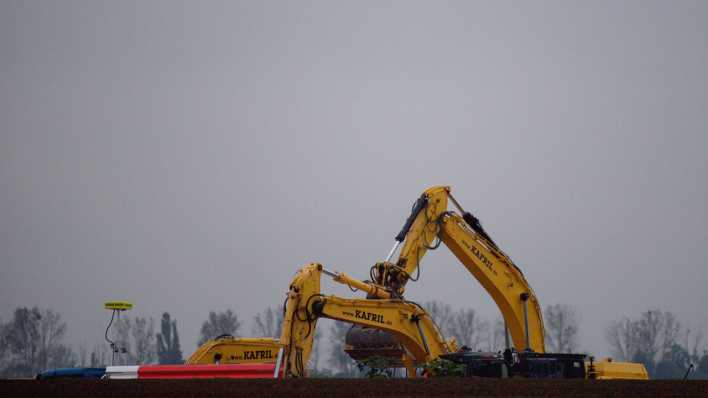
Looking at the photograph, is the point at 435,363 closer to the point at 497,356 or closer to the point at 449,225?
the point at 497,356

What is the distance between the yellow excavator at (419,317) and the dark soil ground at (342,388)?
20.6 ft

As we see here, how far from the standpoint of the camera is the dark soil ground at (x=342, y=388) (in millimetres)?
22297

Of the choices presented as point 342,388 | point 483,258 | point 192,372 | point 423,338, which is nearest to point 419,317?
point 423,338

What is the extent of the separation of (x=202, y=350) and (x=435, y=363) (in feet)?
31.4

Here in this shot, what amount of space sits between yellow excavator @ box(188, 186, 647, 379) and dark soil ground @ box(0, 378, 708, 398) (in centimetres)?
628

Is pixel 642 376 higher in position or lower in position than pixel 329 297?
lower

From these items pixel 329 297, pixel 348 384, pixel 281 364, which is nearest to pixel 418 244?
pixel 329 297

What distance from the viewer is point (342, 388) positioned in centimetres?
2383

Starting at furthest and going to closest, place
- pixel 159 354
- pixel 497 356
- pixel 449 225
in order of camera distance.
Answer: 1. pixel 159 354
2. pixel 449 225
3. pixel 497 356

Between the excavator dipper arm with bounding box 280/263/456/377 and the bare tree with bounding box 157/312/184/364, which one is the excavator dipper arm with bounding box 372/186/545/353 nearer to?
the excavator dipper arm with bounding box 280/263/456/377

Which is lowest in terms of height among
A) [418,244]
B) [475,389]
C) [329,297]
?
[475,389]

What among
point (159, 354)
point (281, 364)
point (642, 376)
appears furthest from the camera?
point (159, 354)

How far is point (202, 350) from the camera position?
3797cm

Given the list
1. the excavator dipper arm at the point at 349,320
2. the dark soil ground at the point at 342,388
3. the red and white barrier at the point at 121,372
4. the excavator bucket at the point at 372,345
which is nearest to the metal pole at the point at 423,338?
the excavator dipper arm at the point at 349,320
